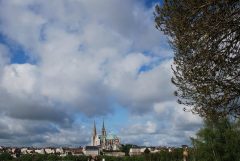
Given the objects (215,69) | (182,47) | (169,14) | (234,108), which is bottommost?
(234,108)

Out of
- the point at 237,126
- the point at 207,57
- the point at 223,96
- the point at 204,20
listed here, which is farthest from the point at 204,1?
the point at 237,126

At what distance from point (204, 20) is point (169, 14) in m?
2.38

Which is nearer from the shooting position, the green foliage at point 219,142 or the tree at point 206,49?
the tree at point 206,49

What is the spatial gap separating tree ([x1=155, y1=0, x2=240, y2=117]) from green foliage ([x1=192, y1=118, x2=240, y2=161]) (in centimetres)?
3676

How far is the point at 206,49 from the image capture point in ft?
48.6

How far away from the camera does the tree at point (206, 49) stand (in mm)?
14188

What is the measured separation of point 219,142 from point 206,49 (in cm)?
4129

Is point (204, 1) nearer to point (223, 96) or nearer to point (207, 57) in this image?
point (207, 57)

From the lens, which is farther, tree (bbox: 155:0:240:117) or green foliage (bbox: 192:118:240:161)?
green foliage (bbox: 192:118:240:161)

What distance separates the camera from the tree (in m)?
14.2

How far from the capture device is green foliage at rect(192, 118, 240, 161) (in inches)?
2064

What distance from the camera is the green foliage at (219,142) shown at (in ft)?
172

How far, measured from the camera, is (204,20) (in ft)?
47.3

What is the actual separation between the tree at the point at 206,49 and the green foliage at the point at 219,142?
121 ft
